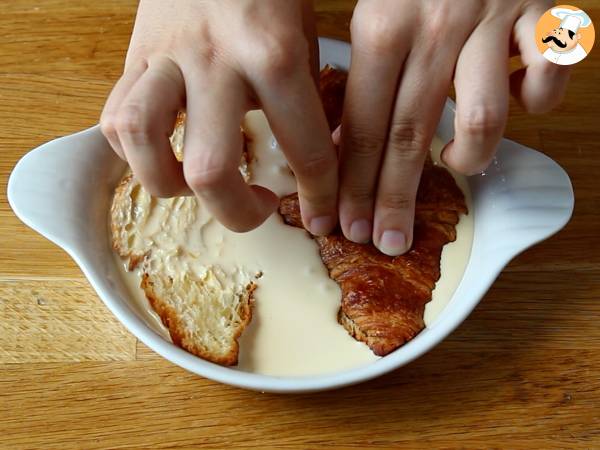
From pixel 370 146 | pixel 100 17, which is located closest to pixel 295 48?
pixel 370 146

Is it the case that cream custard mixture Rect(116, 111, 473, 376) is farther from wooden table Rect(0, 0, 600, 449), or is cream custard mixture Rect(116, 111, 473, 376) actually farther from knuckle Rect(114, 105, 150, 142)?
knuckle Rect(114, 105, 150, 142)

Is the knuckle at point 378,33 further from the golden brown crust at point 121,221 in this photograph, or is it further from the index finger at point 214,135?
the golden brown crust at point 121,221

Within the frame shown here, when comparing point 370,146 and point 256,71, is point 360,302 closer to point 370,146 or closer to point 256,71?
point 370,146

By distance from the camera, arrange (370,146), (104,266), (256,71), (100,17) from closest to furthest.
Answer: (256,71) < (370,146) < (104,266) < (100,17)

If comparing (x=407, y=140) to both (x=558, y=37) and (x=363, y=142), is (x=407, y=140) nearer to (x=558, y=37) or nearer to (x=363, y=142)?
(x=363, y=142)

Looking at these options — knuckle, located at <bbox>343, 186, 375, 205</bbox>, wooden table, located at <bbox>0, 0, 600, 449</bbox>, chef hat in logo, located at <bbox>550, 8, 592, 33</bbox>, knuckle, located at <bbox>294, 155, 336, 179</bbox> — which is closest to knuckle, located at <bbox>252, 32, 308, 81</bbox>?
knuckle, located at <bbox>294, 155, 336, 179</bbox>
